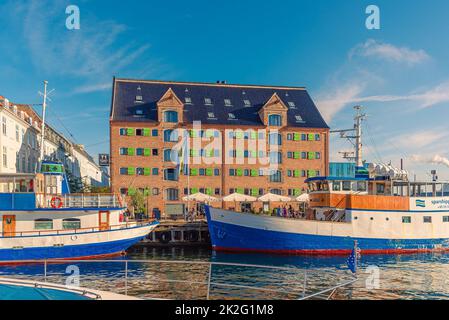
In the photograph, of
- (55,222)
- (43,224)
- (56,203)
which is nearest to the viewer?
(43,224)

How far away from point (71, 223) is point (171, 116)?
2629 centimetres

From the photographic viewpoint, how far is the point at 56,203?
33156mm

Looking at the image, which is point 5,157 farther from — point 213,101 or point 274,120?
point 274,120

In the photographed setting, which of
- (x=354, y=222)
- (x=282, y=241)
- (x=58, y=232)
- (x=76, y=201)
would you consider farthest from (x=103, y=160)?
(x=354, y=222)

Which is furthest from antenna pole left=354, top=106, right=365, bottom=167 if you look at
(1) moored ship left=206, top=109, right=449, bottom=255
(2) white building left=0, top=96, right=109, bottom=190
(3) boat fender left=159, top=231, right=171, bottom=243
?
(2) white building left=0, top=96, right=109, bottom=190

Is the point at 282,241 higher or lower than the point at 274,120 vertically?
lower

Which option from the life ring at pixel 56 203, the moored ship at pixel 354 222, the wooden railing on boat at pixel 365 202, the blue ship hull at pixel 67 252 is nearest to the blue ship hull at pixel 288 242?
the moored ship at pixel 354 222

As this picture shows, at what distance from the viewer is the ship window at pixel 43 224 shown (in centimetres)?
3259

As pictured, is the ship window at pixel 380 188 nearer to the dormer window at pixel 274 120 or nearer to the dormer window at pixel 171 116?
the dormer window at pixel 274 120

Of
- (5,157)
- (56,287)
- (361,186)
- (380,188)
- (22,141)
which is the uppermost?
(22,141)

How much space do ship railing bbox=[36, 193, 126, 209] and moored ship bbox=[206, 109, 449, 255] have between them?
28.8ft

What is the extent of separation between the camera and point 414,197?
38219mm

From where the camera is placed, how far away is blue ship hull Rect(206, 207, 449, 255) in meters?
35.6
